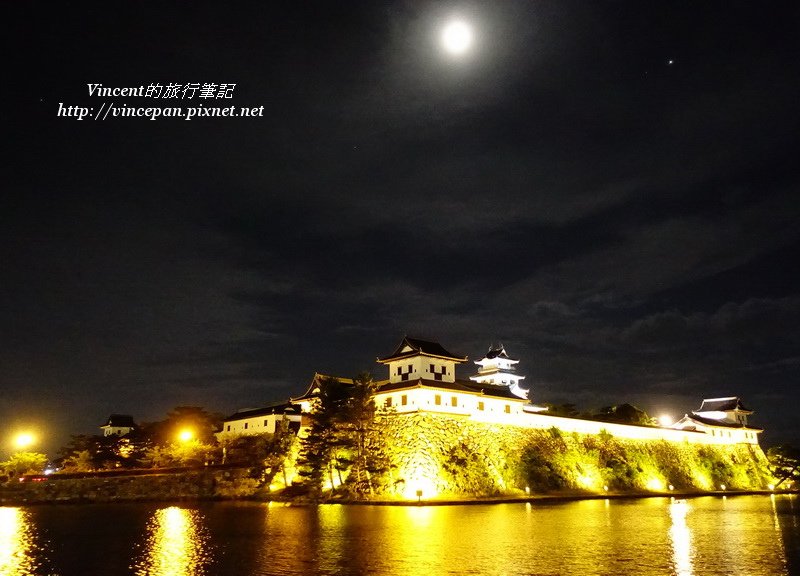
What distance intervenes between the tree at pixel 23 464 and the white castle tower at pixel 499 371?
54.9 metres

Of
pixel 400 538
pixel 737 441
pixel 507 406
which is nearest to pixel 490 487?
pixel 507 406

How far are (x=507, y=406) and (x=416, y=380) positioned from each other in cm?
1037

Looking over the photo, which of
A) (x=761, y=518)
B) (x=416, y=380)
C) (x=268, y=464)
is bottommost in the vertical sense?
(x=761, y=518)

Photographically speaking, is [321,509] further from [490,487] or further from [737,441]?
[737,441]

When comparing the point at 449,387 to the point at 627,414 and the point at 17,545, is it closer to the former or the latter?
the point at 17,545

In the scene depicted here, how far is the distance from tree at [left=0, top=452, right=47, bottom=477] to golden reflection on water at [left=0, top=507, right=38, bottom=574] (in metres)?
28.9

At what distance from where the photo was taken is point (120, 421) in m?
94.8

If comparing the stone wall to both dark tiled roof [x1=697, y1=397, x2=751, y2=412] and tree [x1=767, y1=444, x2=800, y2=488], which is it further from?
dark tiled roof [x1=697, y1=397, x2=751, y2=412]

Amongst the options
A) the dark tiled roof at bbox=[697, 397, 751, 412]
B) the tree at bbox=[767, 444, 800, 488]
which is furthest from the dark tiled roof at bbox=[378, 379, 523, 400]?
the tree at bbox=[767, 444, 800, 488]

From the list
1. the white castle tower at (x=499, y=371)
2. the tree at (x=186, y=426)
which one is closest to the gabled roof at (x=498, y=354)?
the white castle tower at (x=499, y=371)

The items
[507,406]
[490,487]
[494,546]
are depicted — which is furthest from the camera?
[507,406]

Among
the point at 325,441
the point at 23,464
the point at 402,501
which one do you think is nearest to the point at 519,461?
the point at 402,501

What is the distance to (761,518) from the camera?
3475 centimetres

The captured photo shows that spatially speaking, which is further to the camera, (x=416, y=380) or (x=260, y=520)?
(x=416, y=380)
